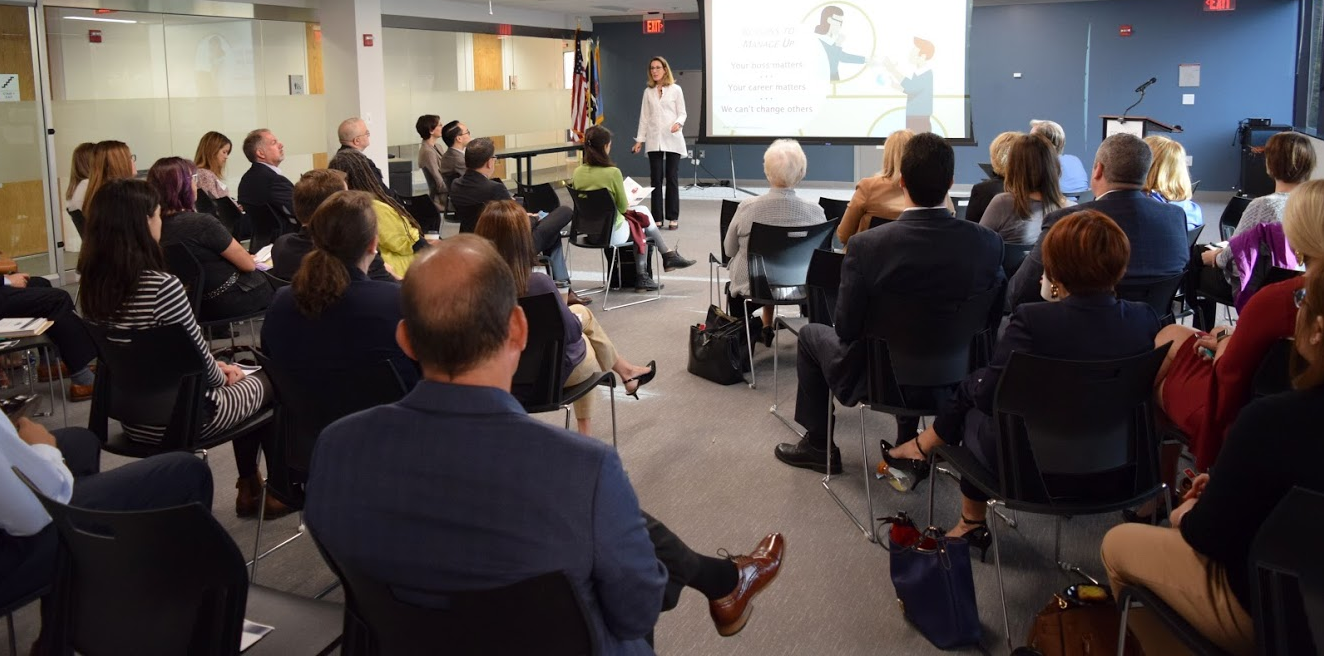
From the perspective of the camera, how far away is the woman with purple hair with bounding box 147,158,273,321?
16.5ft

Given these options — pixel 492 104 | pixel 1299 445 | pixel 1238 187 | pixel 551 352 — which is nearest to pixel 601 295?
pixel 551 352

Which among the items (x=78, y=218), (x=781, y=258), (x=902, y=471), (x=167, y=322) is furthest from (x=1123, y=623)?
(x=78, y=218)

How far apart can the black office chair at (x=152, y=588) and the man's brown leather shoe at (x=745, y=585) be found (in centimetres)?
80

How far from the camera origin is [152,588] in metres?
1.93

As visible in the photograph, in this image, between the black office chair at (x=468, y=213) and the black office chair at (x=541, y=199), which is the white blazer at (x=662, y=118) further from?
the black office chair at (x=468, y=213)

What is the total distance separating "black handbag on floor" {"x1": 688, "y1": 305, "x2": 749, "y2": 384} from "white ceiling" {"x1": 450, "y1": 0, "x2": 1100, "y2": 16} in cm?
931

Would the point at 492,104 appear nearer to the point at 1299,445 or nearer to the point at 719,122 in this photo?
the point at 719,122

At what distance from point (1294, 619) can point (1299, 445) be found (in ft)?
0.99

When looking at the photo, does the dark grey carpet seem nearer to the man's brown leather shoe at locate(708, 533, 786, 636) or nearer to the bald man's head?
the man's brown leather shoe at locate(708, 533, 786, 636)

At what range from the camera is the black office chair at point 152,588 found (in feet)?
6.07

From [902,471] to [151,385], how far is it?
2.61 metres

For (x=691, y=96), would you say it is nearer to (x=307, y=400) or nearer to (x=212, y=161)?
(x=212, y=161)

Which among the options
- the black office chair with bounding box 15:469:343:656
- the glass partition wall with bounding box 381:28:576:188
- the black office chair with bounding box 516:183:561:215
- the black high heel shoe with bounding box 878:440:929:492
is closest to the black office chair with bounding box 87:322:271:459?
the black office chair with bounding box 15:469:343:656

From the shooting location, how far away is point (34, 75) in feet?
27.4
